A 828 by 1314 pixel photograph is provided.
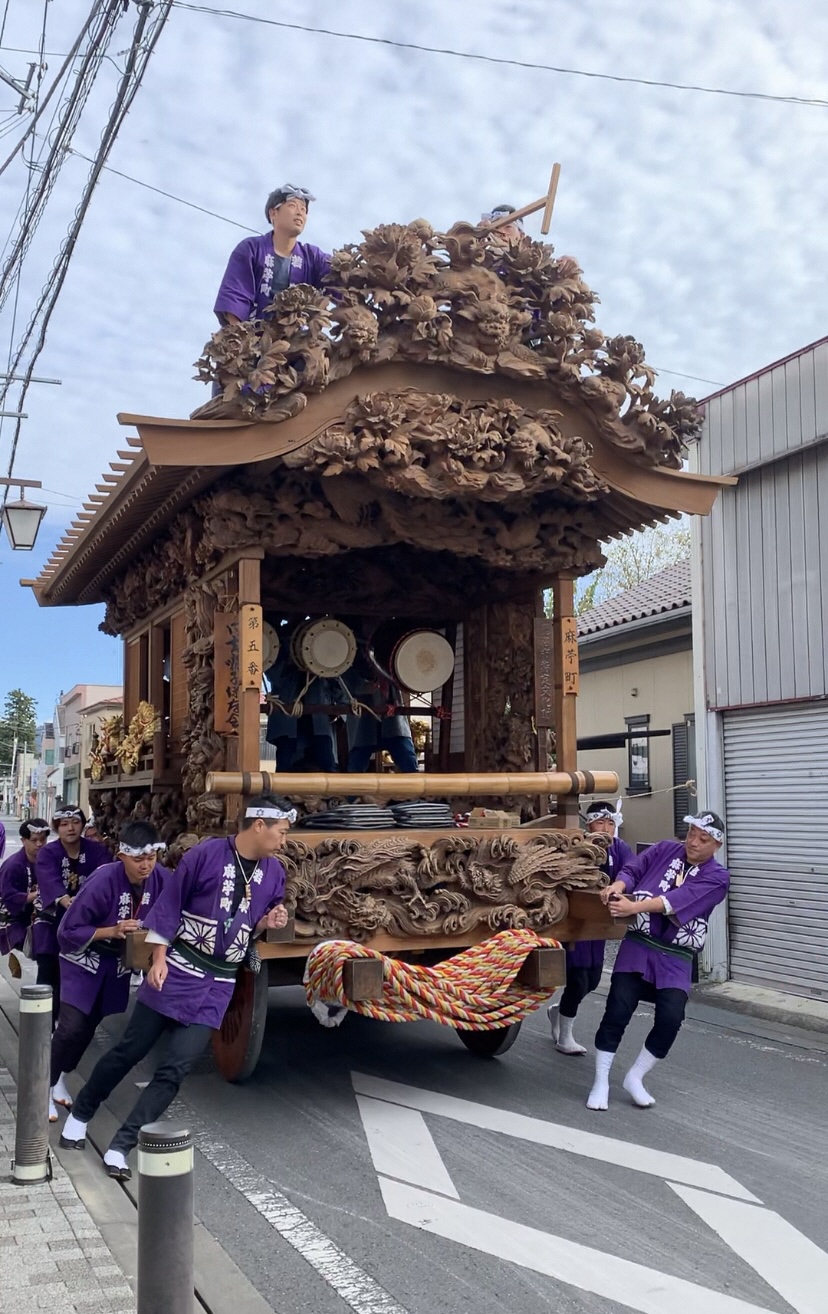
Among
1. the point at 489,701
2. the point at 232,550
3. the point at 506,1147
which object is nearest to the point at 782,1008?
the point at 489,701

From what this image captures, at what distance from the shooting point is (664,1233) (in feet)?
14.1

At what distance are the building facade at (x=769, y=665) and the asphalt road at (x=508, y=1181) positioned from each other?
2245 millimetres

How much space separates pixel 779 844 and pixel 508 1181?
5.58m

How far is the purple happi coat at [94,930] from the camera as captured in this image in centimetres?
575

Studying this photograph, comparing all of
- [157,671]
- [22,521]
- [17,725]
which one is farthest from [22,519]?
[17,725]

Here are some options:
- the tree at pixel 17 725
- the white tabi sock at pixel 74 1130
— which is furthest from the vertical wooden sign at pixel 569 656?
the tree at pixel 17 725

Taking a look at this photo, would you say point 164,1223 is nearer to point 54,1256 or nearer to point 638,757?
point 54,1256

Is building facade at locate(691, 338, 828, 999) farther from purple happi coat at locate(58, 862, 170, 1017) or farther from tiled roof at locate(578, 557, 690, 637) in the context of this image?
purple happi coat at locate(58, 862, 170, 1017)

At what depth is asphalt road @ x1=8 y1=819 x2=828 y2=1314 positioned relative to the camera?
12.6 ft

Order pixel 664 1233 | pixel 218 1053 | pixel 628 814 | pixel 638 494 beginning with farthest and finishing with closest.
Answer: pixel 628 814 → pixel 638 494 → pixel 218 1053 → pixel 664 1233

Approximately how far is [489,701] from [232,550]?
2556 millimetres

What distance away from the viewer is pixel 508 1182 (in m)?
4.86

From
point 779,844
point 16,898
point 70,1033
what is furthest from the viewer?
point 779,844

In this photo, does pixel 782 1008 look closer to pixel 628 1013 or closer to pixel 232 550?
pixel 628 1013
